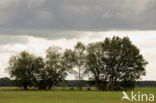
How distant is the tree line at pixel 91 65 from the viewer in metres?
129

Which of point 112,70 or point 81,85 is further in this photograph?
point 81,85

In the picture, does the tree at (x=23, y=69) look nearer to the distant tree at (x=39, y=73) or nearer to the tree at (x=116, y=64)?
the distant tree at (x=39, y=73)

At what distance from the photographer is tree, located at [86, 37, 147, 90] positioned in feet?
420

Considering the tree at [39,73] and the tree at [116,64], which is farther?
the tree at [39,73]

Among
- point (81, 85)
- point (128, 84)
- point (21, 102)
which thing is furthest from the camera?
point (81, 85)

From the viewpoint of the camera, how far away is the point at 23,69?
474ft

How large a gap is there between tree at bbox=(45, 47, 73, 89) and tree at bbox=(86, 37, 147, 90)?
12.0 meters

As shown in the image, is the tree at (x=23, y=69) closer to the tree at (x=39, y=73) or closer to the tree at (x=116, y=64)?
the tree at (x=39, y=73)

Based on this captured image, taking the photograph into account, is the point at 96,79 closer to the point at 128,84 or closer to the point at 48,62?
→ the point at 128,84

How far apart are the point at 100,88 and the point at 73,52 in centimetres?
1850

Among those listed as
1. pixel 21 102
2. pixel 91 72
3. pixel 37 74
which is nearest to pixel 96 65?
pixel 91 72

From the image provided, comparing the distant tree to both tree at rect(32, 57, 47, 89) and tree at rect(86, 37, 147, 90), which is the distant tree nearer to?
tree at rect(32, 57, 47, 89)

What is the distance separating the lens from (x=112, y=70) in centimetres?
12900

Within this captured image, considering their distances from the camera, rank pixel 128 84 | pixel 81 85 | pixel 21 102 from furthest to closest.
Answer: pixel 81 85
pixel 128 84
pixel 21 102
